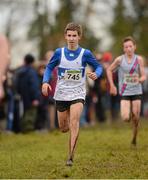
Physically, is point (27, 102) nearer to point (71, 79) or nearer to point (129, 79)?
point (129, 79)

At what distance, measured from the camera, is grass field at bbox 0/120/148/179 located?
9.91 meters

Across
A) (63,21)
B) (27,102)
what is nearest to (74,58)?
(27,102)

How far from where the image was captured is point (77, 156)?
1220cm

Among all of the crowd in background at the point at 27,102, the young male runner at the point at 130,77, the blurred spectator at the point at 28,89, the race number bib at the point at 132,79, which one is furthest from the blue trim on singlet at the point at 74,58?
the blurred spectator at the point at 28,89

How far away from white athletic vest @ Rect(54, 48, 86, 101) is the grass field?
1.20 m

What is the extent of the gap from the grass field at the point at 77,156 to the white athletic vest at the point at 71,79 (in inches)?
47.4

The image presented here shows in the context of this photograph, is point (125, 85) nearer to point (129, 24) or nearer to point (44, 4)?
point (44, 4)

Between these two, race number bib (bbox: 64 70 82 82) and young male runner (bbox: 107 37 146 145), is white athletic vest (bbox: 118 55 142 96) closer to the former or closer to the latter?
young male runner (bbox: 107 37 146 145)

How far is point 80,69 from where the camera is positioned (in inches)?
432

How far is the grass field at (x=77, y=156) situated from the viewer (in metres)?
9.91

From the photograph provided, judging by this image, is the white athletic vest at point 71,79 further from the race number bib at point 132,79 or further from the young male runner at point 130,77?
the race number bib at point 132,79

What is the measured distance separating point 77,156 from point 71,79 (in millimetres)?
1924

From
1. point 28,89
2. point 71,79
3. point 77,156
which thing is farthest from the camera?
Result: point 28,89

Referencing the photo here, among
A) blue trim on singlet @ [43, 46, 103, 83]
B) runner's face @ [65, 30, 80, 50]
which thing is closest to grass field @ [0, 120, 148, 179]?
blue trim on singlet @ [43, 46, 103, 83]
